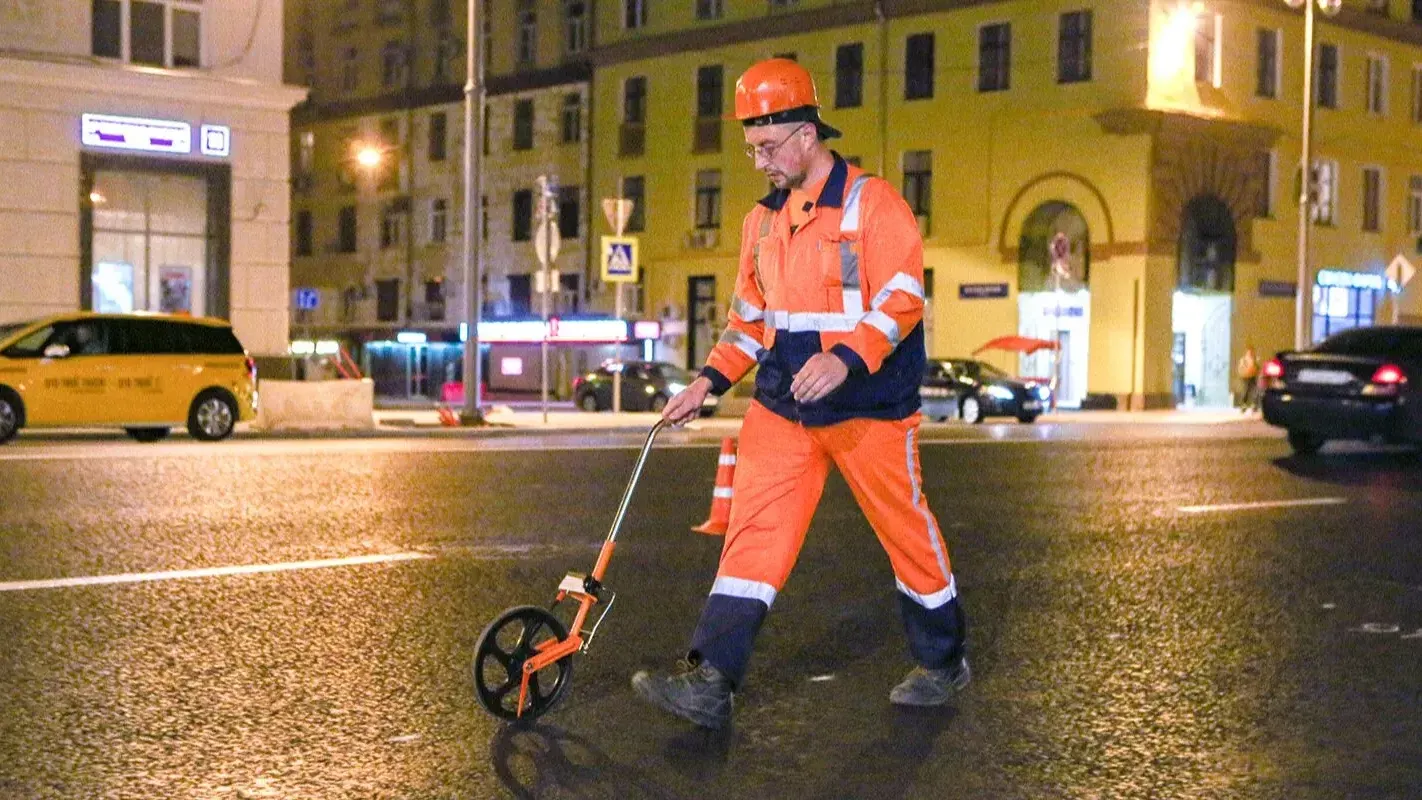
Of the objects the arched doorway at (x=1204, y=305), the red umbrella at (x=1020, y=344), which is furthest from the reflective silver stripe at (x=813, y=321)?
the arched doorway at (x=1204, y=305)

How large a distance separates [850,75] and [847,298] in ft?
133

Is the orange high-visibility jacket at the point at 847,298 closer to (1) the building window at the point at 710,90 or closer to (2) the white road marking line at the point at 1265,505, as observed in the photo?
(2) the white road marking line at the point at 1265,505

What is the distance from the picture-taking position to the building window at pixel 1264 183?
42.0 m

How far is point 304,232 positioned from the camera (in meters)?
62.5

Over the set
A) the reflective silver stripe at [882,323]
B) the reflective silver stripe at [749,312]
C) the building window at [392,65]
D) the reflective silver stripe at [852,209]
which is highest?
the building window at [392,65]

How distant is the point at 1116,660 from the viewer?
6234 mm

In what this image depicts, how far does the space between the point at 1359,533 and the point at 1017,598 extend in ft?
11.9

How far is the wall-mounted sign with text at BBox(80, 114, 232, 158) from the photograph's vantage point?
84.6 feet

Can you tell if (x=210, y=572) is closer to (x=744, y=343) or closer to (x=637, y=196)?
(x=744, y=343)

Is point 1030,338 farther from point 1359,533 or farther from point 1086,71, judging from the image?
point 1359,533

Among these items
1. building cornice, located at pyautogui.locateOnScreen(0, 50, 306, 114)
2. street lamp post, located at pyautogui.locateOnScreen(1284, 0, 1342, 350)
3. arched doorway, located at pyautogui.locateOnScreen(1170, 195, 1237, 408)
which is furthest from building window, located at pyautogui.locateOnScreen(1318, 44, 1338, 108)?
building cornice, located at pyautogui.locateOnScreen(0, 50, 306, 114)

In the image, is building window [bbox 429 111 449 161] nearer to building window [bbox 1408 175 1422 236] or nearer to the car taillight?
building window [bbox 1408 175 1422 236]

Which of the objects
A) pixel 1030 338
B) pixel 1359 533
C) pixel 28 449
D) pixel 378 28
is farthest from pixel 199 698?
pixel 378 28

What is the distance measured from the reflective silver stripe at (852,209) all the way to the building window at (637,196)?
4551 centimetres
